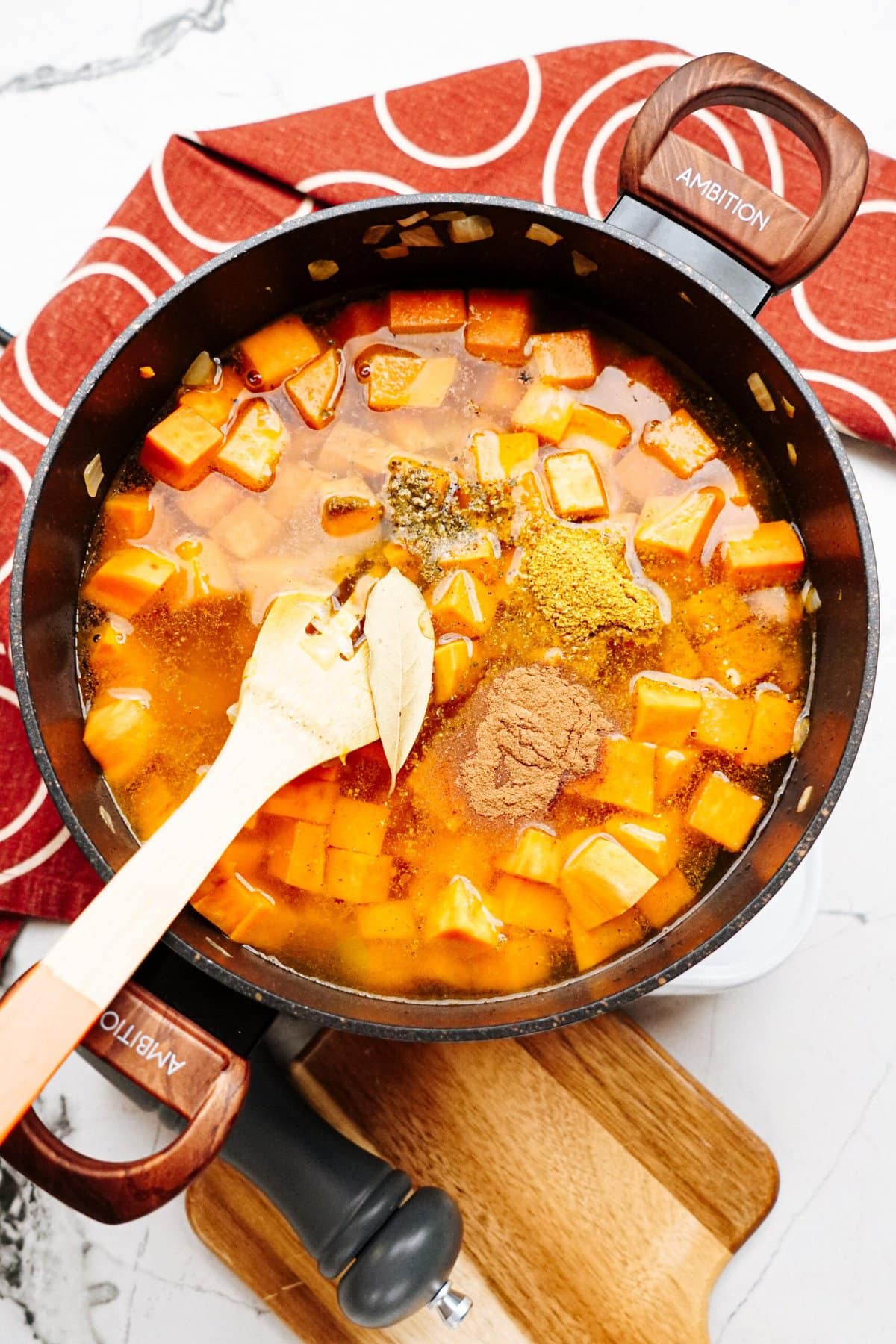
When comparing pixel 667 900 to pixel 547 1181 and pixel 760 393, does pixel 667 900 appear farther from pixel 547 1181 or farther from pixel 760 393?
pixel 760 393

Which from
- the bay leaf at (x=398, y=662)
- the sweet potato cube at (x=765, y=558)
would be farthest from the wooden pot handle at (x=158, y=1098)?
the sweet potato cube at (x=765, y=558)

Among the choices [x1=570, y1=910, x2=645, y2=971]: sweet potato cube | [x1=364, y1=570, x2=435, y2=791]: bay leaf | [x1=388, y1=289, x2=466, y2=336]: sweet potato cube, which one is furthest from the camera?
[x1=388, y1=289, x2=466, y2=336]: sweet potato cube

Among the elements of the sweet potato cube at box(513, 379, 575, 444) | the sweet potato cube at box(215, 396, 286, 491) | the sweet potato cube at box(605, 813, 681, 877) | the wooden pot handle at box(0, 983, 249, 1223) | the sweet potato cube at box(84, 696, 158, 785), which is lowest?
the wooden pot handle at box(0, 983, 249, 1223)

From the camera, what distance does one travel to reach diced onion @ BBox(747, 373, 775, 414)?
4.99 ft

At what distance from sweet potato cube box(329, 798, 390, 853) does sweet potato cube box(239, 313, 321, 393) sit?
0.65 m

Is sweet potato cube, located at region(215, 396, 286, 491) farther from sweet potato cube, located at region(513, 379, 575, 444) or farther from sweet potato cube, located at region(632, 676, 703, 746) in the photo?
sweet potato cube, located at region(632, 676, 703, 746)

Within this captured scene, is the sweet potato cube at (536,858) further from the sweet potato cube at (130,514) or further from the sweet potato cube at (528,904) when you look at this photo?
the sweet potato cube at (130,514)

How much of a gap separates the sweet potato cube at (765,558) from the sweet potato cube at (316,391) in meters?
0.62

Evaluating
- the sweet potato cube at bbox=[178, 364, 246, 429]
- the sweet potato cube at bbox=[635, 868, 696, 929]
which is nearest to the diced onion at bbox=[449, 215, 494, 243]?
the sweet potato cube at bbox=[178, 364, 246, 429]

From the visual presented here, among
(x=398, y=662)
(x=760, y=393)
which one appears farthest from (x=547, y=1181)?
(x=760, y=393)

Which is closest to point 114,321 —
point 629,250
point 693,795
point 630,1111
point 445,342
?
point 445,342

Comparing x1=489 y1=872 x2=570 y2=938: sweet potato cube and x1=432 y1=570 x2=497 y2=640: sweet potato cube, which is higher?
x1=432 y1=570 x2=497 y2=640: sweet potato cube

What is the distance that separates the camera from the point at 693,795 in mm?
1514

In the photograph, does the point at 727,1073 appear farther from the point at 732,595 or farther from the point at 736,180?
the point at 736,180
